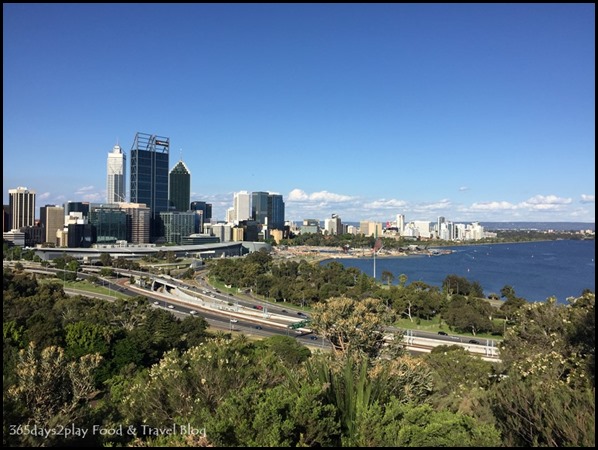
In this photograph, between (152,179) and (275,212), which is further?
(275,212)

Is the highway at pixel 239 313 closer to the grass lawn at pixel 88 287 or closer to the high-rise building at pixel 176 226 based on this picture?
the grass lawn at pixel 88 287

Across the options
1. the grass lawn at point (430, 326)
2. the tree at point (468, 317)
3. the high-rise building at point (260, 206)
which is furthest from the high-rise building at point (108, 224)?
the tree at point (468, 317)

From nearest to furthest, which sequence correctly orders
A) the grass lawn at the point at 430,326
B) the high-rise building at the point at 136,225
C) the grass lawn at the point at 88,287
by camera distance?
1. the grass lawn at the point at 430,326
2. the grass lawn at the point at 88,287
3. the high-rise building at the point at 136,225

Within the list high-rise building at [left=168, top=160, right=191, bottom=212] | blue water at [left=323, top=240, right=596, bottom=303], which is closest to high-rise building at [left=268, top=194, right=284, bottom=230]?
high-rise building at [left=168, top=160, right=191, bottom=212]

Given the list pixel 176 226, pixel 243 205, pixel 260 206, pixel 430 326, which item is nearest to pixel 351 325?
pixel 430 326

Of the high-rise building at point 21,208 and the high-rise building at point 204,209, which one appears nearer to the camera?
the high-rise building at point 21,208

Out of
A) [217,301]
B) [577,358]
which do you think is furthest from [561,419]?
[217,301]

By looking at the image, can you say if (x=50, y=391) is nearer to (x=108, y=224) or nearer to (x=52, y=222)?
(x=108, y=224)
